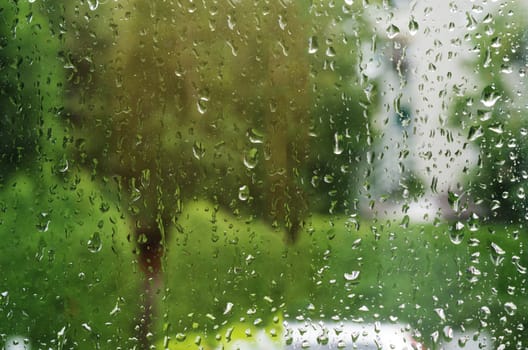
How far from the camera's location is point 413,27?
0.83 metres

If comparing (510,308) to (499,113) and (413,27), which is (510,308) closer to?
(499,113)

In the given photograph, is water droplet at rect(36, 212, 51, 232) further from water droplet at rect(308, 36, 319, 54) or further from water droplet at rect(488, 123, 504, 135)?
water droplet at rect(488, 123, 504, 135)

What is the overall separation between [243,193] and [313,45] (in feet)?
0.91

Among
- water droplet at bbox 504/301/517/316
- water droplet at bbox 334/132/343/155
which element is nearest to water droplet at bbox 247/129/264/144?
water droplet at bbox 334/132/343/155

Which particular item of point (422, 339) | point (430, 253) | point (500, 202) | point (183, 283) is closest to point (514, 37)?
point (500, 202)

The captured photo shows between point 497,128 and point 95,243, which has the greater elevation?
point 497,128

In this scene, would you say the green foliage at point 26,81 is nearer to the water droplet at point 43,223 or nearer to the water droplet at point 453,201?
the water droplet at point 43,223

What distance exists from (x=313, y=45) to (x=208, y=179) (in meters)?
0.29

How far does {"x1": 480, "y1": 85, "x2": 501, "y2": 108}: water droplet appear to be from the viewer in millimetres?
832

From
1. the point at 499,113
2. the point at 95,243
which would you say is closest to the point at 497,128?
the point at 499,113

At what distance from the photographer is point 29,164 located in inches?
32.2

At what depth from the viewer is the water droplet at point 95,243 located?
0.81m

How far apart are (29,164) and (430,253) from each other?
70 cm

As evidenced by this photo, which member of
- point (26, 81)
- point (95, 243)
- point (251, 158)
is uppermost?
point (26, 81)
